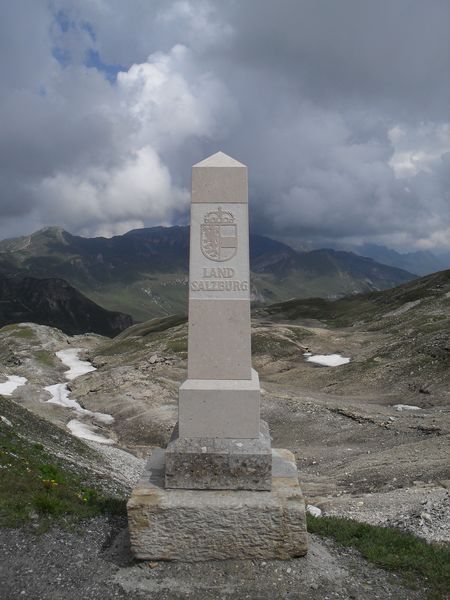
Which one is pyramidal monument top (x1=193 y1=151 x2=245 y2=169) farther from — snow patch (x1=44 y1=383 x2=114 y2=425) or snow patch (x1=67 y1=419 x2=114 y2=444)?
snow patch (x1=44 y1=383 x2=114 y2=425)

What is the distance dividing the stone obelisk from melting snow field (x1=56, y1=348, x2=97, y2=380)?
58.5 meters

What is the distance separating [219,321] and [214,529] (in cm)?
405

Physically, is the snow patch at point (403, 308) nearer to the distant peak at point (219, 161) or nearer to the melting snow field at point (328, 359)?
the melting snow field at point (328, 359)

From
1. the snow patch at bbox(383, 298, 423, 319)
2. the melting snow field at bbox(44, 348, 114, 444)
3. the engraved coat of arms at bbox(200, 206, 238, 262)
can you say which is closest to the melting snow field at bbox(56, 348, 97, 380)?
the melting snow field at bbox(44, 348, 114, 444)

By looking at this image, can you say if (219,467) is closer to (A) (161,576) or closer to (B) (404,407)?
(A) (161,576)

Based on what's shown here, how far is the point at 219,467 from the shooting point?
9.54 m

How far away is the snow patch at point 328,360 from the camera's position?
5591 cm

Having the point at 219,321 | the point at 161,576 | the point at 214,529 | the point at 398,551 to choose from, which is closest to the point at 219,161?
the point at 219,321

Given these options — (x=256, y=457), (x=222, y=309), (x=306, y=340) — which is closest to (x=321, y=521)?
(x=256, y=457)

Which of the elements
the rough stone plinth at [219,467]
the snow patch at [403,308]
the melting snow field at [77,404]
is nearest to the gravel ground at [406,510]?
the rough stone plinth at [219,467]

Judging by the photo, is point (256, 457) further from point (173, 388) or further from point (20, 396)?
point (20, 396)

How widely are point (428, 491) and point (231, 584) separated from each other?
11705 mm

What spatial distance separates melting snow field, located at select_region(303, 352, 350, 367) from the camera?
184 ft

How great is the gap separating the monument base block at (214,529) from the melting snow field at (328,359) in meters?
46.1
